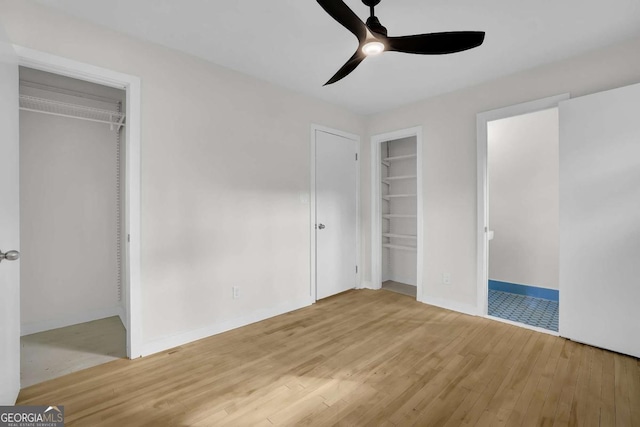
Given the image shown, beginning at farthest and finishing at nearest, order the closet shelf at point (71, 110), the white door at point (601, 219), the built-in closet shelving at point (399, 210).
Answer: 1. the built-in closet shelving at point (399, 210)
2. the closet shelf at point (71, 110)
3. the white door at point (601, 219)

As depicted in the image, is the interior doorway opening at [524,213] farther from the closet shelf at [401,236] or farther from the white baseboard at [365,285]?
the white baseboard at [365,285]

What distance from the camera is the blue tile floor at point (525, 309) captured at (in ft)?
10.0

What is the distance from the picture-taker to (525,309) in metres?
3.44

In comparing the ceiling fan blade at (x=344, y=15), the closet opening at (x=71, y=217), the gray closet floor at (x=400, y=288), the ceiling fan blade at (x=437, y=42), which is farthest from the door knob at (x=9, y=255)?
the gray closet floor at (x=400, y=288)

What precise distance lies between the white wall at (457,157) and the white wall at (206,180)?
61.5 inches

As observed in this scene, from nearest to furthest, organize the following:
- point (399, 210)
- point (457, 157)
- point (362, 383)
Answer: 1. point (362, 383)
2. point (457, 157)
3. point (399, 210)

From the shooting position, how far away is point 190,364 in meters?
2.23

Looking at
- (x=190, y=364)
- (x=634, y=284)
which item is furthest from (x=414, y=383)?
(x=634, y=284)

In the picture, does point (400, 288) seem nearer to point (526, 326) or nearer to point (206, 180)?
point (526, 326)

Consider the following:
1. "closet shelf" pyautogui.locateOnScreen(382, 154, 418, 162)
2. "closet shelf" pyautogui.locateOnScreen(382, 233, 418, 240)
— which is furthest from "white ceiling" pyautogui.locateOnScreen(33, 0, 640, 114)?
"closet shelf" pyautogui.locateOnScreen(382, 233, 418, 240)

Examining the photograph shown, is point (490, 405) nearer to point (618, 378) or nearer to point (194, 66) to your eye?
point (618, 378)

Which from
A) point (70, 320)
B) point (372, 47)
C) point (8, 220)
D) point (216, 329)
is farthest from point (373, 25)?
point (70, 320)

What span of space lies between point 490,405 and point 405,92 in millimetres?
3158

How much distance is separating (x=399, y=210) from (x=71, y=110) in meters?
4.33
